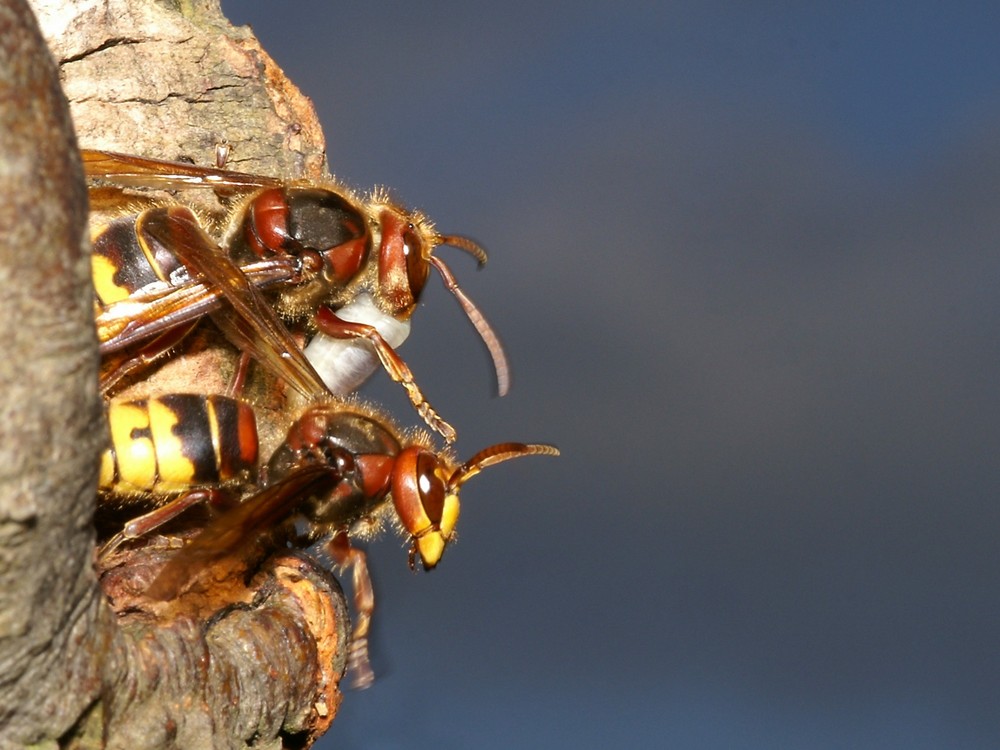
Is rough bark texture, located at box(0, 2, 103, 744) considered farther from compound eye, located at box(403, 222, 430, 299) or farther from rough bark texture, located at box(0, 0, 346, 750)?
compound eye, located at box(403, 222, 430, 299)

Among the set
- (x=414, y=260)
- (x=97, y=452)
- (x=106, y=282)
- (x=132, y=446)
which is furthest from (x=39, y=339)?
(x=414, y=260)

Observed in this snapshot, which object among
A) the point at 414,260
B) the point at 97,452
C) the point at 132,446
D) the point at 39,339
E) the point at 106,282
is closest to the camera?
the point at 39,339

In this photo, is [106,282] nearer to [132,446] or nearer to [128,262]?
[128,262]

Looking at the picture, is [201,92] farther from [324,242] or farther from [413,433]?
[413,433]

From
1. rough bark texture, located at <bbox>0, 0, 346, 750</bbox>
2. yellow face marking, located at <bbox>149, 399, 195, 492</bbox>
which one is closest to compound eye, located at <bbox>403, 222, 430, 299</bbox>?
rough bark texture, located at <bbox>0, 0, 346, 750</bbox>

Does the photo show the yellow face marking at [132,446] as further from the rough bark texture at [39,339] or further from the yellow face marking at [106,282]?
the rough bark texture at [39,339]

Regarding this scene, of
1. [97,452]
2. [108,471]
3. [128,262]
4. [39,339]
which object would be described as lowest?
[108,471]
